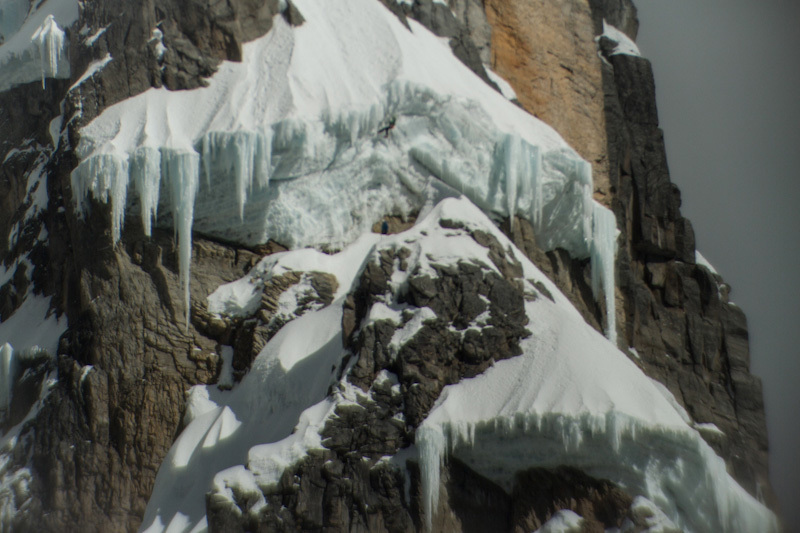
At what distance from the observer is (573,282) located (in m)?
32.0

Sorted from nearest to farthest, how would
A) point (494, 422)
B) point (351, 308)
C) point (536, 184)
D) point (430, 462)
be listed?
point (494, 422) → point (430, 462) → point (351, 308) → point (536, 184)

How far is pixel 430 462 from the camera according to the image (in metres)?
22.3

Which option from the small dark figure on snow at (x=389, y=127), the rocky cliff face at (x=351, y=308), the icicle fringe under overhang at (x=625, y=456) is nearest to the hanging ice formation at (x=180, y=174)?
the rocky cliff face at (x=351, y=308)

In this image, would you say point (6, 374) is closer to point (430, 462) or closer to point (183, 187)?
point (183, 187)

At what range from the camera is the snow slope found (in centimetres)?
2133

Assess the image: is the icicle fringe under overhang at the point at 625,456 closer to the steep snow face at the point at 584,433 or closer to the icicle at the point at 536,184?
the steep snow face at the point at 584,433

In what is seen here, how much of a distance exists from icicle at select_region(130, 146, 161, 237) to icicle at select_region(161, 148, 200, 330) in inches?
9.8

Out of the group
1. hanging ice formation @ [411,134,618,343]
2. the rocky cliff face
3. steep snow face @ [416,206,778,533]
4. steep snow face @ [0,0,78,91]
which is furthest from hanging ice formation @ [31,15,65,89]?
steep snow face @ [416,206,778,533]

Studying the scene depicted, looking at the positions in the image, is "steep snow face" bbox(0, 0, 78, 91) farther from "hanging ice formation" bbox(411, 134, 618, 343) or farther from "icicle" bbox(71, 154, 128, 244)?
"hanging ice formation" bbox(411, 134, 618, 343)

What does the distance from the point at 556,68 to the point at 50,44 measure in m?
15.6

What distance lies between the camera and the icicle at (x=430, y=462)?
72.9ft

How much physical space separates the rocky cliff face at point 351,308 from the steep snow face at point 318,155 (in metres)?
0.75

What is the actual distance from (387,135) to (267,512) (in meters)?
10.4

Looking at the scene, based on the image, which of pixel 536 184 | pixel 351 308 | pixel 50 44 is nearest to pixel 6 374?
pixel 50 44
